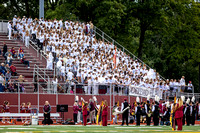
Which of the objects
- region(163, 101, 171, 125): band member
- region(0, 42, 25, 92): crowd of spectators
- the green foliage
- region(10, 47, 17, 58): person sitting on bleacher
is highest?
the green foliage

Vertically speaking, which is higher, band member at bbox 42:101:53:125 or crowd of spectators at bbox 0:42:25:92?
→ crowd of spectators at bbox 0:42:25:92

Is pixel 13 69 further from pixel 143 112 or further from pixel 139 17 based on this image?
pixel 139 17

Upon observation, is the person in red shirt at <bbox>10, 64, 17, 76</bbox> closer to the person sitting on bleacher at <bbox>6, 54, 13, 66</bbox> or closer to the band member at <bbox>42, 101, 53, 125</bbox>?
the person sitting on bleacher at <bbox>6, 54, 13, 66</bbox>

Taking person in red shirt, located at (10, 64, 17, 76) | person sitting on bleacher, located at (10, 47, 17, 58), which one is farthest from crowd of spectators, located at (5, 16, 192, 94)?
person in red shirt, located at (10, 64, 17, 76)

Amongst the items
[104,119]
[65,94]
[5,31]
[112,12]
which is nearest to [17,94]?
[65,94]

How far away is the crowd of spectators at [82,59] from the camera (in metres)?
42.8

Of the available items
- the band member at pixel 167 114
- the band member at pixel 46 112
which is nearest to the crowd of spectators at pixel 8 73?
the band member at pixel 46 112

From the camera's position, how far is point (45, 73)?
4250 cm

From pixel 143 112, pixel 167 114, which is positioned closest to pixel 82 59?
pixel 143 112

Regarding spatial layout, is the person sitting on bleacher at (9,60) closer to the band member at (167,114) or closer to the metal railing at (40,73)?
the metal railing at (40,73)

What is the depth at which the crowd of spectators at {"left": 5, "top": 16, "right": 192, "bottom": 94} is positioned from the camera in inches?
1686

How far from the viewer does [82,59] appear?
45031mm

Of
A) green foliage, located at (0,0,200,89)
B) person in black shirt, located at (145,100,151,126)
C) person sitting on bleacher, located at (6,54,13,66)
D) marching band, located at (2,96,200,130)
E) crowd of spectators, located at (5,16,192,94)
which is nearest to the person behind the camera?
marching band, located at (2,96,200,130)

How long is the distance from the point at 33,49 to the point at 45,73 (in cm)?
505
